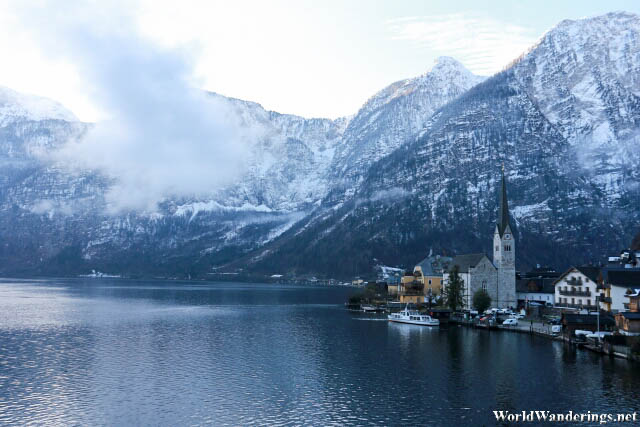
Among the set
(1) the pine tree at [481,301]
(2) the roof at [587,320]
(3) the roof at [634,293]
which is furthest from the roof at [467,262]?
(3) the roof at [634,293]

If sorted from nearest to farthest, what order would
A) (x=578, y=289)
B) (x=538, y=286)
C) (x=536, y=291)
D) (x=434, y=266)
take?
(x=578, y=289) < (x=536, y=291) < (x=538, y=286) < (x=434, y=266)

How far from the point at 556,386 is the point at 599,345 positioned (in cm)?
2887

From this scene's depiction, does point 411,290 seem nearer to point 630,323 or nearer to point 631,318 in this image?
point 630,323

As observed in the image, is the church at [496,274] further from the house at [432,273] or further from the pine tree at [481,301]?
the house at [432,273]

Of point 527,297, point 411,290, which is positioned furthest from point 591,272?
point 411,290

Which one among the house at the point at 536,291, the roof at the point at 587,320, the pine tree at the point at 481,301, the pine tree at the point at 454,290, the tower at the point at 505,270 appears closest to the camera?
the roof at the point at 587,320

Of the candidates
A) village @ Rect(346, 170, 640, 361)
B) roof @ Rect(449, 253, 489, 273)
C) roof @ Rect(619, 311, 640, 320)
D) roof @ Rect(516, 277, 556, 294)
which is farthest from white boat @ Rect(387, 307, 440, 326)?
roof @ Rect(619, 311, 640, 320)

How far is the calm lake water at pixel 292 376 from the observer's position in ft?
198

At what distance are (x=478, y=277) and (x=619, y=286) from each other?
4296 cm

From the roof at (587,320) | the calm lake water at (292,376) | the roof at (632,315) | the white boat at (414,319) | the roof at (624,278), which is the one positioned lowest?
the calm lake water at (292,376)

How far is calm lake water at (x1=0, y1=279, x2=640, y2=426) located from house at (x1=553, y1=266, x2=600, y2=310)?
30958 mm

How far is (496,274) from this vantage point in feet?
520

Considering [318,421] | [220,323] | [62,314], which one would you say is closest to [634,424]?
[318,421]

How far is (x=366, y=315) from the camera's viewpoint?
167m
